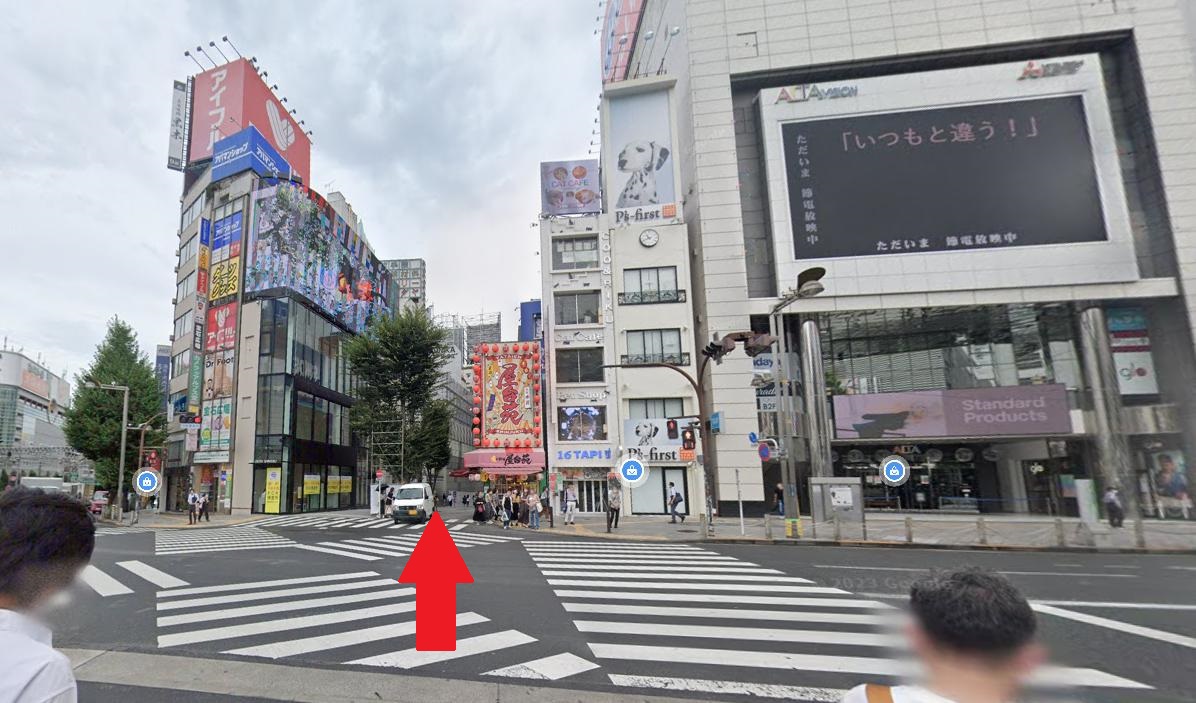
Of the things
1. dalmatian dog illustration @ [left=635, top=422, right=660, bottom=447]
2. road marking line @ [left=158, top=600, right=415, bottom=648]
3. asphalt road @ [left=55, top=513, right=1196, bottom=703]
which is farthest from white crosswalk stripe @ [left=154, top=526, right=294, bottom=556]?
dalmatian dog illustration @ [left=635, top=422, right=660, bottom=447]

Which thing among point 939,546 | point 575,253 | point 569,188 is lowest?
point 939,546

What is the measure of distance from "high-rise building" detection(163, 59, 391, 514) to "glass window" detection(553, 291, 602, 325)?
18.1 metres

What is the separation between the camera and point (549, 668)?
5.95m

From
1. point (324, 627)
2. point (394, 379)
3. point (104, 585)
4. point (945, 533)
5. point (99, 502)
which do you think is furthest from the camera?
point (394, 379)

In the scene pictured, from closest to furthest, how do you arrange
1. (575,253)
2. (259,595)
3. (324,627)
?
(324,627) < (259,595) < (575,253)

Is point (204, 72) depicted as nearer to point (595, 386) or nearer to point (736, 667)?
point (595, 386)

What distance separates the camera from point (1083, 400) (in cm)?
2770

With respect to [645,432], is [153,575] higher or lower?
lower

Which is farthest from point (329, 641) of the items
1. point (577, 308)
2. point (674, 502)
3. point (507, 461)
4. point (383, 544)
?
point (577, 308)

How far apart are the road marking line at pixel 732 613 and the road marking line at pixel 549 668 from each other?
2095 mm

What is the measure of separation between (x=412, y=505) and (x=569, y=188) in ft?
80.7

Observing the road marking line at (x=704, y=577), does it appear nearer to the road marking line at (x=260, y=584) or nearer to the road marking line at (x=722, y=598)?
the road marking line at (x=722, y=598)

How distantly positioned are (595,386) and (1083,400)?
24.0 m

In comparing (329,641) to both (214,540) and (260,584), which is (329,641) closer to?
(260,584)
